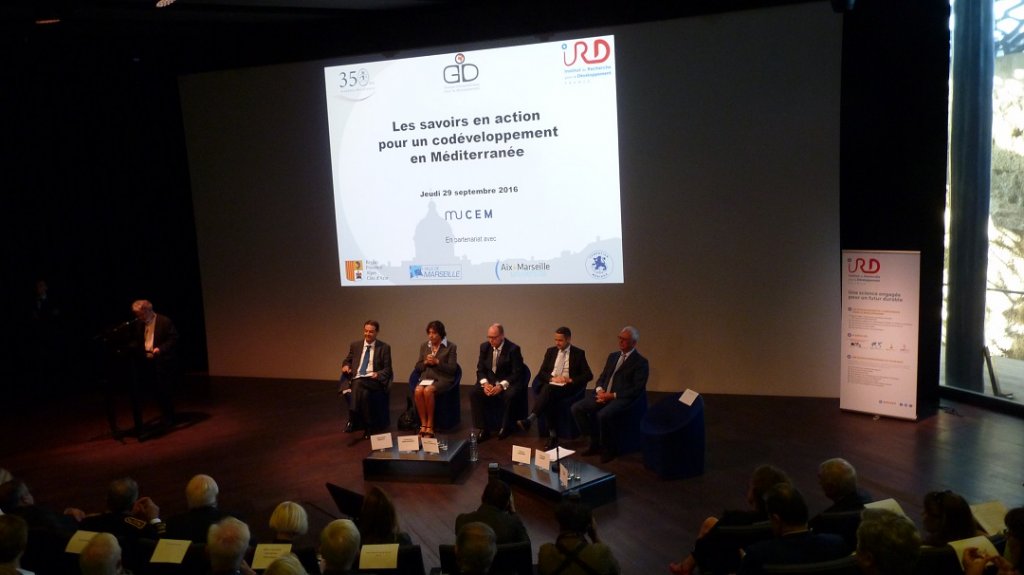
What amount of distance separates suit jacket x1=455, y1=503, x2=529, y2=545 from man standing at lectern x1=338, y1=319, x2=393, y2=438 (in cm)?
346

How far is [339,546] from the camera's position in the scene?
310 centimetres

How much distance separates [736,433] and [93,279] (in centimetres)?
781

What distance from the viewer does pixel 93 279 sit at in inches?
401

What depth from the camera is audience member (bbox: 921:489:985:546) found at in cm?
315

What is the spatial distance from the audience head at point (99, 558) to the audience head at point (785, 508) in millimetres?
2473

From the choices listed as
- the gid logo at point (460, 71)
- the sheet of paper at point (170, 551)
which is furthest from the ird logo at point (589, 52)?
the sheet of paper at point (170, 551)

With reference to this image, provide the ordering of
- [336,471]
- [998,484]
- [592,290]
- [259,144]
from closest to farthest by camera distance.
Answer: [998,484]
[336,471]
[592,290]
[259,144]

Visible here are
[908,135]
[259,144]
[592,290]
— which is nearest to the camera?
[908,135]

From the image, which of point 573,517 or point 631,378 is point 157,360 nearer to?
point 631,378

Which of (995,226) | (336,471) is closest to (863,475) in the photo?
(995,226)

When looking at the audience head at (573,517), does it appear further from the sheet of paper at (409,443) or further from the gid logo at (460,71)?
the gid logo at (460,71)

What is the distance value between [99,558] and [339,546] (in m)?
0.89

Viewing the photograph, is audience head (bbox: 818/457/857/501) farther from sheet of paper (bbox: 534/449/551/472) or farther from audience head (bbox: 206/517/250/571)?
audience head (bbox: 206/517/250/571)

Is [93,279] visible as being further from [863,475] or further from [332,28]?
[863,475]
